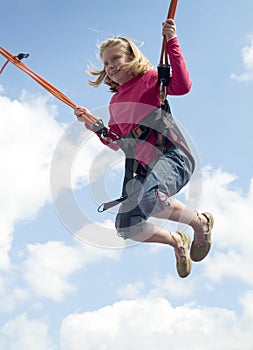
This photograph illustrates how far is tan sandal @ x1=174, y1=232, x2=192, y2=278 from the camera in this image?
556cm

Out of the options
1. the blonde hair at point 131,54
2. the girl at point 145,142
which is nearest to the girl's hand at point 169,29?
the girl at point 145,142

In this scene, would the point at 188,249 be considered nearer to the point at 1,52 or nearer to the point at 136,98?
the point at 136,98

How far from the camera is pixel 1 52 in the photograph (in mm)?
5551

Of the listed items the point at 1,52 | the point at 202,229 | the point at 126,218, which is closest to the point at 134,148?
the point at 126,218

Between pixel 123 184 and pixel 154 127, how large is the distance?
58cm

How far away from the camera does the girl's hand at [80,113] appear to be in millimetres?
5246

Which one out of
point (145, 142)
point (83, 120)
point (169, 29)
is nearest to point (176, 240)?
point (145, 142)

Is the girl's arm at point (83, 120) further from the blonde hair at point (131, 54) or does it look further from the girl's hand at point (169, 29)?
the girl's hand at point (169, 29)

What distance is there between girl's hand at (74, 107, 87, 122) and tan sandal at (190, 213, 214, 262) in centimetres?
155

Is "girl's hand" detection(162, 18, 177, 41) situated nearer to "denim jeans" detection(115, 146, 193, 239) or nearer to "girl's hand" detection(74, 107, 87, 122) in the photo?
"denim jeans" detection(115, 146, 193, 239)

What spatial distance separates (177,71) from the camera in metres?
4.43

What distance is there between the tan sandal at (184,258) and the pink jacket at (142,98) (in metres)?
1.17

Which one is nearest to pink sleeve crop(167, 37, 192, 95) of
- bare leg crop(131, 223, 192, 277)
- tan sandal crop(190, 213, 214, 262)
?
bare leg crop(131, 223, 192, 277)

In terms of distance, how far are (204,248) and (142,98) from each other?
5.77 feet
